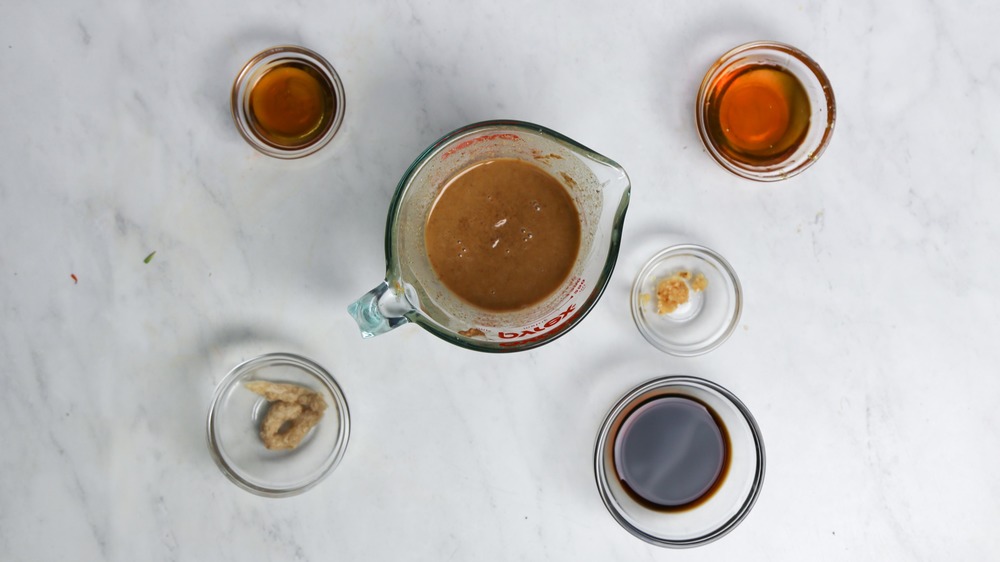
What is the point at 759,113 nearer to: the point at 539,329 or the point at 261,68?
the point at 539,329

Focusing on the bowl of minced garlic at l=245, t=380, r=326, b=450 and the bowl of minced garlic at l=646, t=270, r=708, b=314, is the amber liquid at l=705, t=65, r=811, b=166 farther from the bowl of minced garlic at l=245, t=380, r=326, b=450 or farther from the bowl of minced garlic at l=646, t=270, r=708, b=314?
the bowl of minced garlic at l=245, t=380, r=326, b=450

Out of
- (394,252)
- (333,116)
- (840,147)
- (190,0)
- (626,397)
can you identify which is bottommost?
(626,397)

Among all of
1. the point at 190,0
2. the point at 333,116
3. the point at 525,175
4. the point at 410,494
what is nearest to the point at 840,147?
the point at 525,175

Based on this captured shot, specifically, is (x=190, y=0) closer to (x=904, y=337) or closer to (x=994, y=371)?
(x=904, y=337)

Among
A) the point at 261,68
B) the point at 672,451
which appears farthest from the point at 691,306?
the point at 261,68

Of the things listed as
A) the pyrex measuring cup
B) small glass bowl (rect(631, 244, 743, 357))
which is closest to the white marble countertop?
small glass bowl (rect(631, 244, 743, 357))

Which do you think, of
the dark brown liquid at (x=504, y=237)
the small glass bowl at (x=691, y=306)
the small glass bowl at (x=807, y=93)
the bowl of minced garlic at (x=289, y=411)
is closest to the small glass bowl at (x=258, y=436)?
the bowl of minced garlic at (x=289, y=411)
